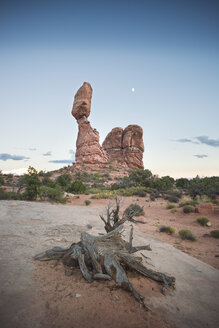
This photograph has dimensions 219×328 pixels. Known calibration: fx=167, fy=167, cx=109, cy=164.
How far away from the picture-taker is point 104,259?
2986 millimetres

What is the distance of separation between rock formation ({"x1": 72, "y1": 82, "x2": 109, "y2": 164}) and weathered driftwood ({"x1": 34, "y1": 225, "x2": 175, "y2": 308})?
136 ft

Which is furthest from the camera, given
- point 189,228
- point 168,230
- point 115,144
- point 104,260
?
point 115,144

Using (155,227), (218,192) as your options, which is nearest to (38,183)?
(155,227)

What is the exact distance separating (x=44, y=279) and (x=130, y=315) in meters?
1.51

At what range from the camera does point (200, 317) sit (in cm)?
251

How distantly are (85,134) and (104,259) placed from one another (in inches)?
1807

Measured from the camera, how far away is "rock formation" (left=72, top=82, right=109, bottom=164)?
1786 inches

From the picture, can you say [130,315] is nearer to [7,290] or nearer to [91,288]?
[91,288]

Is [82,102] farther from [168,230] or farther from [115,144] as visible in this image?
[168,230]

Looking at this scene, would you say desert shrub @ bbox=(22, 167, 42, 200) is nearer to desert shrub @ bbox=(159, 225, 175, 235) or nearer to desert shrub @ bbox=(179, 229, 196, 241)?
desert shrub @ bbox=(159, 225, 175, 235)

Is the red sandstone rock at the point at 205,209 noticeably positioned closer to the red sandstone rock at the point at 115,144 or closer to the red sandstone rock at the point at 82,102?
the red sandstone rock at the point at 82,102

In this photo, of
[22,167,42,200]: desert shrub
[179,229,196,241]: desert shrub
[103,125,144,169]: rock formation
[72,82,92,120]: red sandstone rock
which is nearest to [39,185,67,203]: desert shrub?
[22,167,42,200]: desert shrub

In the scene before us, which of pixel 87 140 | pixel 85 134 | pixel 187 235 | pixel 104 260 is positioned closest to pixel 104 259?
pixel 104 260

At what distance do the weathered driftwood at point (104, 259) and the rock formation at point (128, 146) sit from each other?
51758 mm
